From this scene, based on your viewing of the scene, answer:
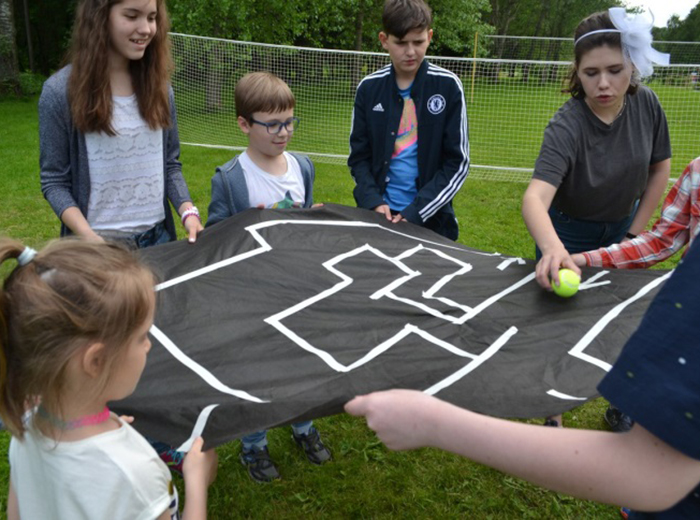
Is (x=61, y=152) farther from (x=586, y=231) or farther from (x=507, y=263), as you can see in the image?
(x=586, y=231)

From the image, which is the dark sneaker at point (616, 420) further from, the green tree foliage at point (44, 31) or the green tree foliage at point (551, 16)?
the green tree foliage at point (551, 16)

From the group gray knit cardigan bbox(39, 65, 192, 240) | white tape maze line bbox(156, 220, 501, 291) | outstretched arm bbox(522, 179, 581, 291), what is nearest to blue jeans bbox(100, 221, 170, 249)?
gray knit cardigan bbox(39, 65, 192, 240)

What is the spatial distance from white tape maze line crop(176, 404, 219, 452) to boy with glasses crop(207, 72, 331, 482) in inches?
50.0

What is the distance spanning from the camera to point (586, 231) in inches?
112

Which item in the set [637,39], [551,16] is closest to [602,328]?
[637,39]

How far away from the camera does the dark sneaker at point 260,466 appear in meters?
2.90

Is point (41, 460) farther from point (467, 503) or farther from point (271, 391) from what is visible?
point (467, 503)

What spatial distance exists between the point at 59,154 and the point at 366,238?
1338 millimetres

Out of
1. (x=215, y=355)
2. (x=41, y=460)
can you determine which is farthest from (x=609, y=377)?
(x=215, y=355)

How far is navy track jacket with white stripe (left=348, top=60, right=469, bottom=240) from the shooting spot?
10.3ft

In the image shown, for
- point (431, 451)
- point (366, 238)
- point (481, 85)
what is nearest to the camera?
point (366, 238)

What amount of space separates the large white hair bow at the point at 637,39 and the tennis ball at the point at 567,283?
0.91 metres

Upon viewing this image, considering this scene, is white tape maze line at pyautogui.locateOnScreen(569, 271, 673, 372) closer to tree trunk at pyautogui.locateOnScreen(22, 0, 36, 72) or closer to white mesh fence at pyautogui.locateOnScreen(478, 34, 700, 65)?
tree trunk at pyautogui.locateOnScreen(22, 0, 36, 72)

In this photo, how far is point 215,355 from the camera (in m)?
1.93
